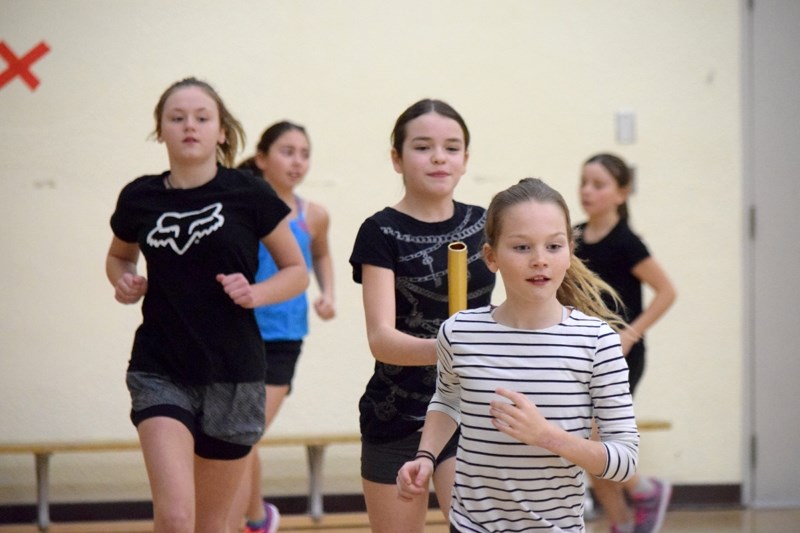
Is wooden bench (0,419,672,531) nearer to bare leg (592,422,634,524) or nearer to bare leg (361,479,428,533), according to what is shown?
bare leg (592,422,634,524)

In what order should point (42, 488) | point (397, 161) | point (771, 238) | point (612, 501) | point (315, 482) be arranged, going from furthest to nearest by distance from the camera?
point (771, 238) < point (315, 482) < point (42, 488) < point (612, 501) < point (397, 161)

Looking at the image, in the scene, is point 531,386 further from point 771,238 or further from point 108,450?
point 771,238

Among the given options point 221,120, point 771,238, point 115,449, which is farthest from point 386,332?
point 771,238

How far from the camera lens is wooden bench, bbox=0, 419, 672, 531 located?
5539mm

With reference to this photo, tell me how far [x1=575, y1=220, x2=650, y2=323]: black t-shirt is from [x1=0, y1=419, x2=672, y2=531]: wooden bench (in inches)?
47.1

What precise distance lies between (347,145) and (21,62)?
1.61m

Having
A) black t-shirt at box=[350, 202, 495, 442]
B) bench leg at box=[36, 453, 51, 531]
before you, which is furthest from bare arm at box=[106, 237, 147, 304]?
bench leg at box=[36, 453, 51, 531]

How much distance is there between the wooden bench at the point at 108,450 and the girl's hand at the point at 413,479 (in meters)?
3.33

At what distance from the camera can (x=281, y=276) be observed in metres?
3.46

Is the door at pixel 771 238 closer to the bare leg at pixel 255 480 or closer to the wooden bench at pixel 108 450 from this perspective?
the wooden bench at pixel 108 450

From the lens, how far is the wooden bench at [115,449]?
5.54 m

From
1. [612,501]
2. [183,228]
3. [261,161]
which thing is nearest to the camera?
[183,228]

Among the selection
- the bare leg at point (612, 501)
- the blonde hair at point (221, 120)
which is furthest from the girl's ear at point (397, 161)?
the bare leg at point (612, 501)

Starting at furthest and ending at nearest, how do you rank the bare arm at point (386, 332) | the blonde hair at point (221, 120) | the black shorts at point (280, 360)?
the black shorts at point (280, 360), the blonde hair at point (221, 120), the bare arm at point (386, 332)
